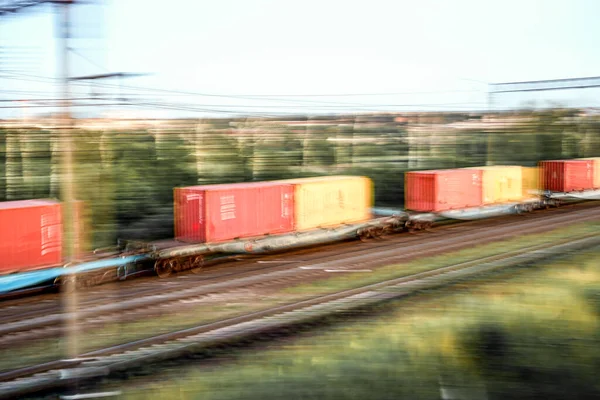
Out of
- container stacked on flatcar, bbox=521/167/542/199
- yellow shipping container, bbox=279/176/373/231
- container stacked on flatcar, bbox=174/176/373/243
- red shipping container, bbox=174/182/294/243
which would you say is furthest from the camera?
container stacked on flatcar, bbox=521/167/542/199

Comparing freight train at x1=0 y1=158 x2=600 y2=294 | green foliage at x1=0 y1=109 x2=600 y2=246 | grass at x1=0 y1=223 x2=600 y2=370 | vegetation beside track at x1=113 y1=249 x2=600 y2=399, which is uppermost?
green foliage at x1=0 y1=109 x2=600 y2=246

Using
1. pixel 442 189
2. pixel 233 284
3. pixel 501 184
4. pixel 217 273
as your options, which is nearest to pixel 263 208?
pixel 217 273

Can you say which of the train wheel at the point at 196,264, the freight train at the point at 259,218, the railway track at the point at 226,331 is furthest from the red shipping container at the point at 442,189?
the train wheel at the point at 196,264

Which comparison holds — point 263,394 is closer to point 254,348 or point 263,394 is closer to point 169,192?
point 254,348

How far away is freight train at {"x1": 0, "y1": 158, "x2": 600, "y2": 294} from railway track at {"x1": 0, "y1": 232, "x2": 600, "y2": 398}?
4093 millimetres

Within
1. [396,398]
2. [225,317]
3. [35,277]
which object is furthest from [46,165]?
[396,398]

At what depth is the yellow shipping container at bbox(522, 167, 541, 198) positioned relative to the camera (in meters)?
33.0

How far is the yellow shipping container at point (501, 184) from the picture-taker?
29.6 meters

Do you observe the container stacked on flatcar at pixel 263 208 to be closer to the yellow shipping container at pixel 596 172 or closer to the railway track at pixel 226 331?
the railway track at pixel 226 331

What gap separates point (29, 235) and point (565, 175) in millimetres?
28859

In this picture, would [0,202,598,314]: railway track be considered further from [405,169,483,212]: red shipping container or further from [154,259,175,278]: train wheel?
[405,169,483,212]: red shipping container

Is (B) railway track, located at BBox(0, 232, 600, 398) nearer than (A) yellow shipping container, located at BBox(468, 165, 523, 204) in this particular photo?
Yes

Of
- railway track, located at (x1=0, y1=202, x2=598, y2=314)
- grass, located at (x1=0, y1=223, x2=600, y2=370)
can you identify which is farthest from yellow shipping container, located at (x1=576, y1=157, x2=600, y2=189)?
grass, located at (x1=0, y1=223, x2=600, y2=370)

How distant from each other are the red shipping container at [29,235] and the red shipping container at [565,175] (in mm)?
27442
